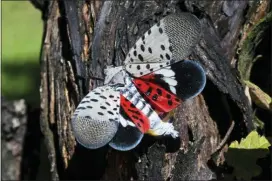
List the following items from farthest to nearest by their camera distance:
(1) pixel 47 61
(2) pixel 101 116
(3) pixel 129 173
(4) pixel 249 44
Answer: (1) pixel 47 61
(4) pixel 249 44
(3) pixel 129 173
(2) pixel 101 116

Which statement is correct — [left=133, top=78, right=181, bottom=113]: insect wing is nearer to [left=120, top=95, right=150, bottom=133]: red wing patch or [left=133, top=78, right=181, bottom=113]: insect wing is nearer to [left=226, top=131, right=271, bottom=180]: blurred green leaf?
[left=120, top=95, right=150, bottom=133]: red wing patch

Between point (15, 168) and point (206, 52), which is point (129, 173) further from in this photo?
point (15, 168)

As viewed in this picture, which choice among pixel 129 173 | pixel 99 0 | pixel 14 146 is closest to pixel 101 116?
pixel 129 173

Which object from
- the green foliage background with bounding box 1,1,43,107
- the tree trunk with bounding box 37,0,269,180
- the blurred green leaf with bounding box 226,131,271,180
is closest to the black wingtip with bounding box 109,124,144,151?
the tree trunk with bounding box 37,0,269,180

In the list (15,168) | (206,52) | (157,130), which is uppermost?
(206,52)

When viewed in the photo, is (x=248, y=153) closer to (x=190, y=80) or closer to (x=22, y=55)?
(x=190, y=80)
